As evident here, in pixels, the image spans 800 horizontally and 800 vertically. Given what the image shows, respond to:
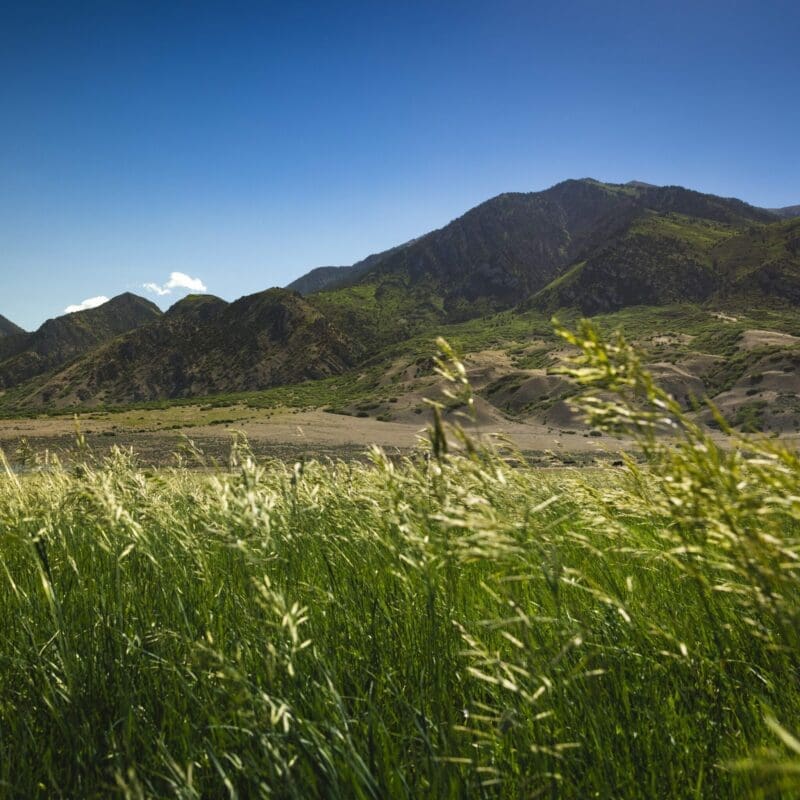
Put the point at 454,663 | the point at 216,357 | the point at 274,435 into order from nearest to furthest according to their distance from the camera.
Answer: the point at 454,663, the point at 274,435, the point at 216,357

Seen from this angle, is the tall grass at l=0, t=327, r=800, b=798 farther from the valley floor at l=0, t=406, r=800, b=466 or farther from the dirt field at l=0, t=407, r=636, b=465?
the valley floor at l=0, t=406, r=800, b=466

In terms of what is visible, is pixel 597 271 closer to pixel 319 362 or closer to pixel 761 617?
pixel 319 362

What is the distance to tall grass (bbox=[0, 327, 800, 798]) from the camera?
1519mm

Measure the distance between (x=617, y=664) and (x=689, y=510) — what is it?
144 centimetres

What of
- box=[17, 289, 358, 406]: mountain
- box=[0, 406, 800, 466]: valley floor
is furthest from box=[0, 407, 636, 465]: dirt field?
box=[17, 289, 358, 406]: mountain

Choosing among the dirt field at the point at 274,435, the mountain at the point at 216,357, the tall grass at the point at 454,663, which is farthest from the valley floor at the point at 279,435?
the mountain at the point at 216,357

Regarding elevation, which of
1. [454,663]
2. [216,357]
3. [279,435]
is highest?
[216,357]

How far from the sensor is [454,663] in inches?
98.0

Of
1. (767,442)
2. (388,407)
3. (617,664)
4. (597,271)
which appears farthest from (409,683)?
(597,271)

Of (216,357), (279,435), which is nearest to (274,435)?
(279,435)

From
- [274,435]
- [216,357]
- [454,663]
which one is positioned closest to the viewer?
[454,663]

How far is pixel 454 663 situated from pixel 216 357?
170201 millimetres

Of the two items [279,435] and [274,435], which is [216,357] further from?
[279,435]

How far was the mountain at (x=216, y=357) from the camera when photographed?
151m
